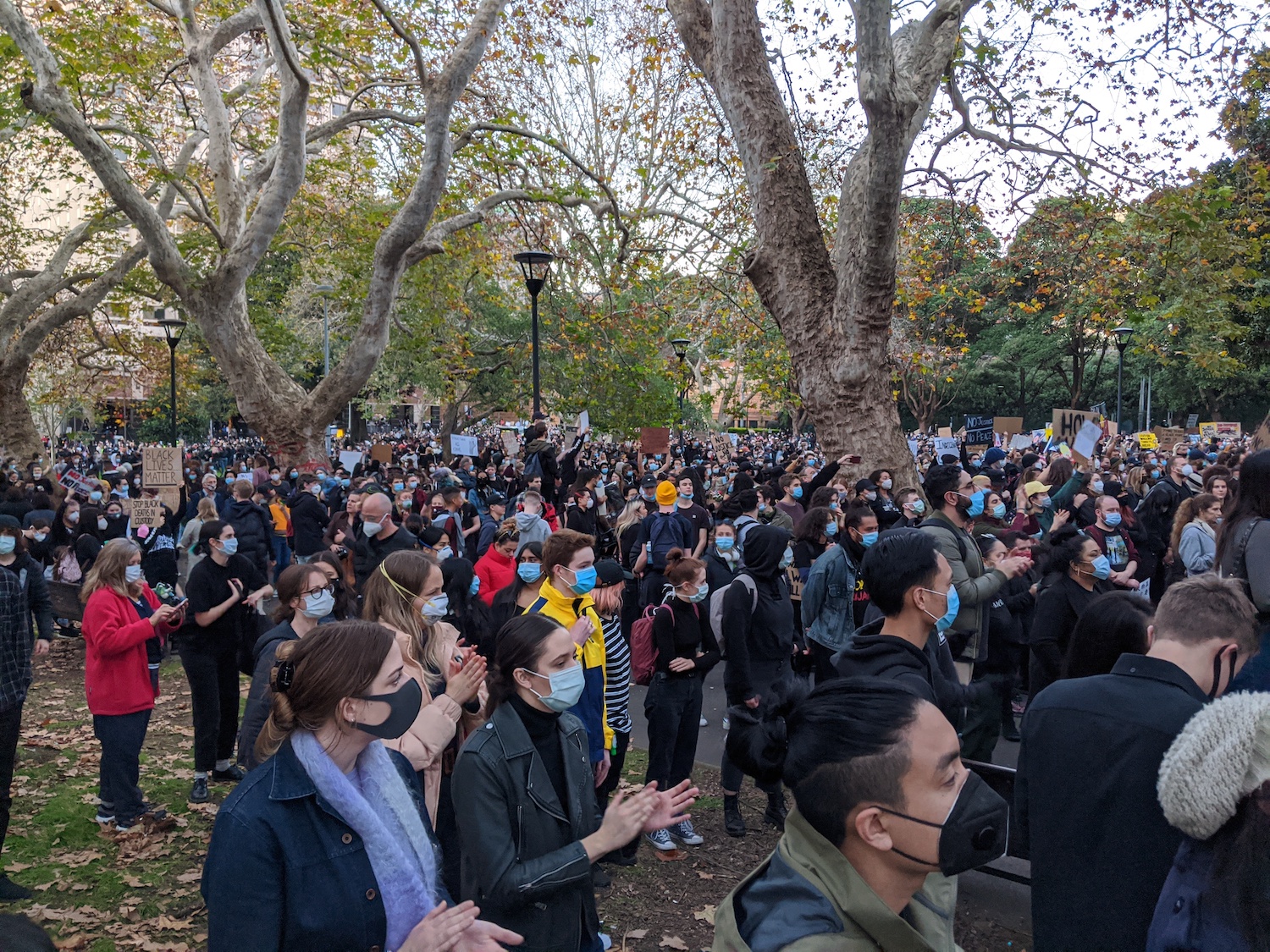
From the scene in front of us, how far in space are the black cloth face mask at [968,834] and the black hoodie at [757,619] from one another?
12.1 ft

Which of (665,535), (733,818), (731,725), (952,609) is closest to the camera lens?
(731,725)

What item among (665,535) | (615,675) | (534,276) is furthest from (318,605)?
(534,276)

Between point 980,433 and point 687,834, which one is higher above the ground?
point 980,433

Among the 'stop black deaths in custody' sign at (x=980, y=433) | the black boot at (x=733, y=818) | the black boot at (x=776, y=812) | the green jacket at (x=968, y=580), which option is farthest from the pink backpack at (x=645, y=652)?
the 'stop black deaths in custody' sign at (x=980, y=433)

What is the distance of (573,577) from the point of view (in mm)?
5234

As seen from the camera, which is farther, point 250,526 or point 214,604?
point 250,526

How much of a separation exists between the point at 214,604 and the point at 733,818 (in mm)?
3800

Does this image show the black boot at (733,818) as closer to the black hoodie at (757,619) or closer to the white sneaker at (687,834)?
the white sneaker at (687,834)

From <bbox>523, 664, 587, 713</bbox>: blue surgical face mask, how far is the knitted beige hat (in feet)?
5.80

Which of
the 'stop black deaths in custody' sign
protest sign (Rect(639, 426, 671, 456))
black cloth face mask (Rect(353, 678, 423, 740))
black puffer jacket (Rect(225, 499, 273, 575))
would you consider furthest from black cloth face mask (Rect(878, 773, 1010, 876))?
the 'stop black deaths in custody' sign

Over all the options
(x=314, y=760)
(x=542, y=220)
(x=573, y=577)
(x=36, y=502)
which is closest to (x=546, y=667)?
(x=314, y=760)

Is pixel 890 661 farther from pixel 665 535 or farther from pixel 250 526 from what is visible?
pixel 250 526

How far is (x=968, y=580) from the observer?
18.4 ft

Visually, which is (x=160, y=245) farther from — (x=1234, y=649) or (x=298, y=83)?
(x=1234, y=649)
